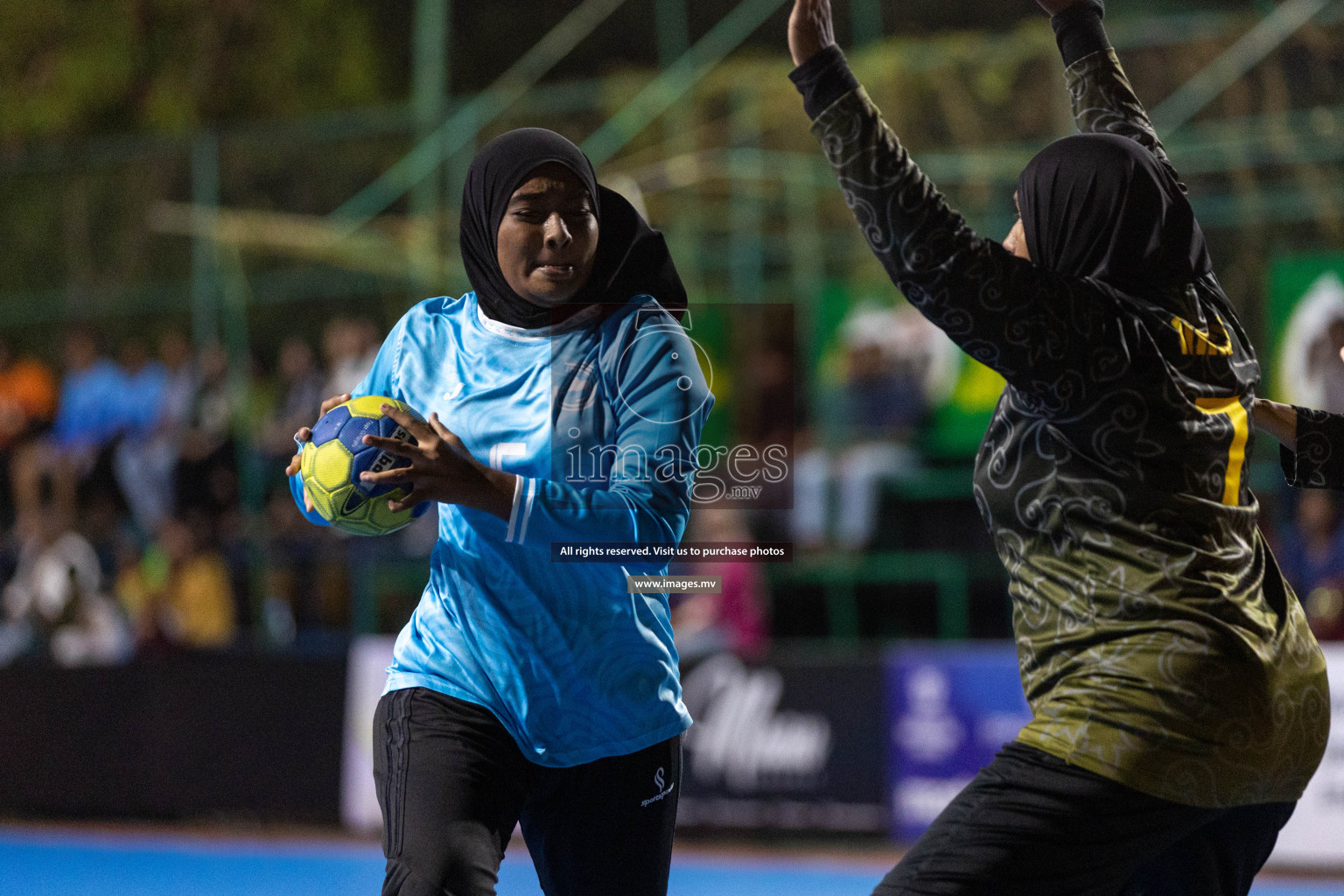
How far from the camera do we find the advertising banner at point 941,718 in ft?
24.1

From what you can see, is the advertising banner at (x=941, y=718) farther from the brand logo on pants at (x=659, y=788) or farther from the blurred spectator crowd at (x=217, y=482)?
the brand logo on pants at (x=659, y=788)

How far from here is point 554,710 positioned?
9.62 feet

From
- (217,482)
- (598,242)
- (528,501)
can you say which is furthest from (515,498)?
(217,482)

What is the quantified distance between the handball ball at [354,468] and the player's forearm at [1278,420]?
1.60m

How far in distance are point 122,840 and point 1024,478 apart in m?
7.26

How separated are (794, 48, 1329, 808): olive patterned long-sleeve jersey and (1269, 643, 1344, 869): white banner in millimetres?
4897

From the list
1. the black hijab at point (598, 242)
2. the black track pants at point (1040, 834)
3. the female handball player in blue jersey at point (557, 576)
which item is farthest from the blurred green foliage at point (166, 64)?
the black track pants at point (1040, 834)

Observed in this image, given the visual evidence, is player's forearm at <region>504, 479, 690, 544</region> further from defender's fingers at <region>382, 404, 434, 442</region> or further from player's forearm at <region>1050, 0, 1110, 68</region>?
player's forearm at <region>1050, 0, 1110, 68</region>

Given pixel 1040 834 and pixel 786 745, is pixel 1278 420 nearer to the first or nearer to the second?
pixel 1040 834

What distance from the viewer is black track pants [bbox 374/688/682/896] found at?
281cm

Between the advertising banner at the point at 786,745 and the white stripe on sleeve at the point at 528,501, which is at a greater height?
the white stripe on sleeve at the point at 528,501

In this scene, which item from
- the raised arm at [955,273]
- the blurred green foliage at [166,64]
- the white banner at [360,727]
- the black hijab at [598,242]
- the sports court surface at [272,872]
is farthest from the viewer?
the blurred green foliage at [166,64]

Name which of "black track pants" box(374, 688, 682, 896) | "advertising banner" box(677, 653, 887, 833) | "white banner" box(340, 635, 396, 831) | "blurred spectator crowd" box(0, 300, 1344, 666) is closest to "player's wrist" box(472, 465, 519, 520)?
"black track pants" box(374, 688, 682, 896)

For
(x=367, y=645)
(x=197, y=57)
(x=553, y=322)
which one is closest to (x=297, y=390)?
(x=367, y=645)
